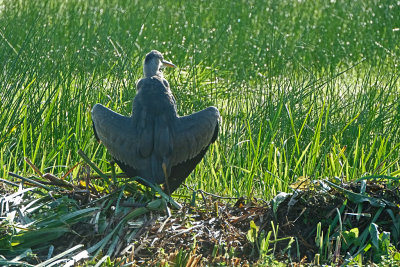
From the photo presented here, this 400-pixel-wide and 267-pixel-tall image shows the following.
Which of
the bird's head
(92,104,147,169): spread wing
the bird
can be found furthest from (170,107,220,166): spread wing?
the bird's head

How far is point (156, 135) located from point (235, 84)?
8.08ft

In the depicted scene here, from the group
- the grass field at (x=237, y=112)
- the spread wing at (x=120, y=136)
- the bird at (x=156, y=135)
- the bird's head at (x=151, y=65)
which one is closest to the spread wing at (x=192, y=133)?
the bird at (x=156, y=135)

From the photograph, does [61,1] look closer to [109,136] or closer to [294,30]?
[294,30]

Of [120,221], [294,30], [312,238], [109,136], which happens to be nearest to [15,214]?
[120,221]

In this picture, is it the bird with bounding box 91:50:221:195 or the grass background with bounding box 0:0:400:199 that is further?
the grass background with bounding box 0:0:400:199

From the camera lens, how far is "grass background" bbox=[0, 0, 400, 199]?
535 centimetres

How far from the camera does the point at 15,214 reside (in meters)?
4.09

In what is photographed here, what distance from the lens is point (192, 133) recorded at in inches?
189

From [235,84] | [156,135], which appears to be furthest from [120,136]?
[235,84]

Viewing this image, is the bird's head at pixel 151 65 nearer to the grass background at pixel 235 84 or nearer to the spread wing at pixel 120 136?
the grass background at pixel 235 84

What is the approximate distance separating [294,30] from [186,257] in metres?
6.39

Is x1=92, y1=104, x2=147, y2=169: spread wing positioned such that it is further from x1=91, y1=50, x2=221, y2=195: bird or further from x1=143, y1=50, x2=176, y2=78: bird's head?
x1=143, y1=50, x2=176, y2=78: bird's head

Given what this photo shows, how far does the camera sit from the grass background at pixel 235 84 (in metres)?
5.35

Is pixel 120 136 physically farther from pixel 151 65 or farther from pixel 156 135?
pixel 151 65
